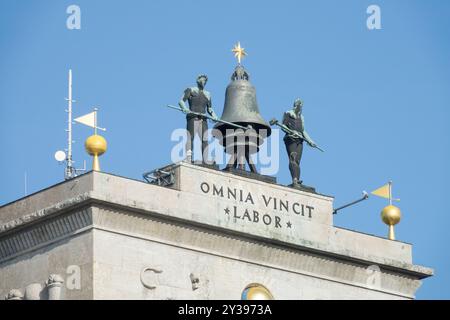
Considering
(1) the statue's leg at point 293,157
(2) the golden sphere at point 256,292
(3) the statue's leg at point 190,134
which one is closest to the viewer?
(2) the golden sphere at point 256,292

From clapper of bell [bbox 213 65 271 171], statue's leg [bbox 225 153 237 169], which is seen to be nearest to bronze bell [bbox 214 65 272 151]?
clapper of bell [bbox 213 65 271 171]

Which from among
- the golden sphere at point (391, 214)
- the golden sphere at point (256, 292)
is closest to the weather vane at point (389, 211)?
the golden sphere at point (391, 214)

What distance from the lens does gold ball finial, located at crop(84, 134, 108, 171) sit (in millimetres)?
123250

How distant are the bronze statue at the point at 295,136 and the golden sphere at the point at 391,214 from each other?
15.0 ft

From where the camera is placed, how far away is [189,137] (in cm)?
12762

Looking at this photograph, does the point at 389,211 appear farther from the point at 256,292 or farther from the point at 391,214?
the point at 256,292

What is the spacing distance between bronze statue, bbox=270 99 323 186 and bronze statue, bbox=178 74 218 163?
3.85 metres

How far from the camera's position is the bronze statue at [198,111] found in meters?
128

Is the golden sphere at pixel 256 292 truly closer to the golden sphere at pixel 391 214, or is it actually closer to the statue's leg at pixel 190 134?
the statue's leg at pixel 190 134

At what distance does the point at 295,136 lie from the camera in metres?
131

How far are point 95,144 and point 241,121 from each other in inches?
350

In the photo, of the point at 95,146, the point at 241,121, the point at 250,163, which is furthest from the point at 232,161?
the point at 95,146
